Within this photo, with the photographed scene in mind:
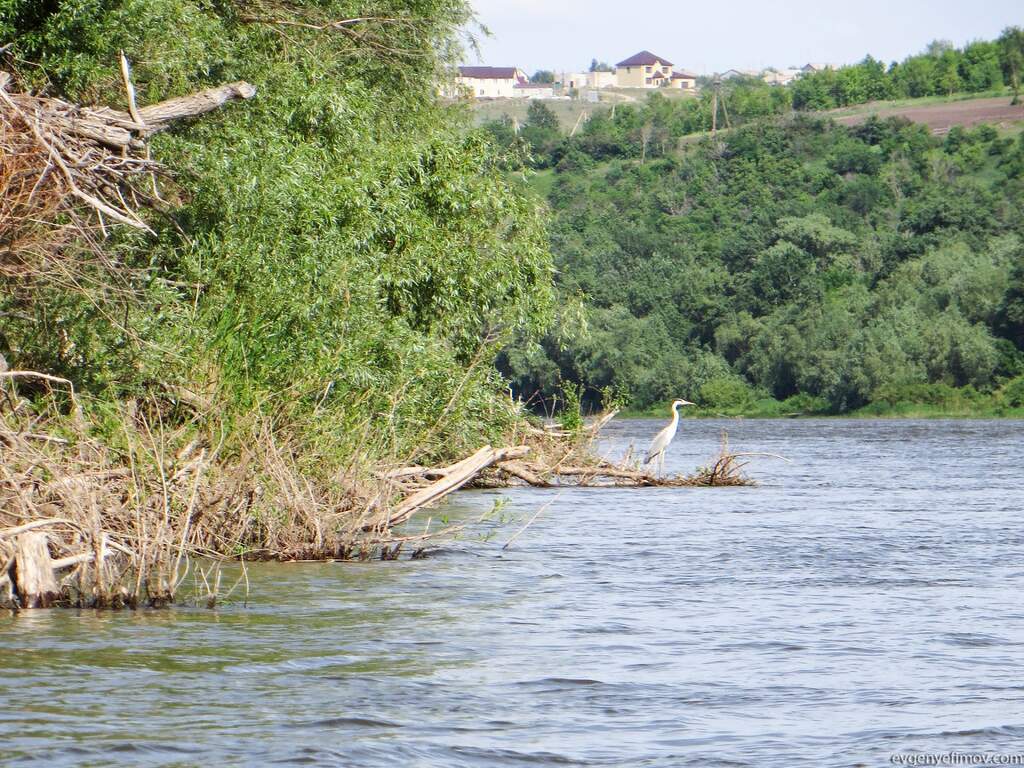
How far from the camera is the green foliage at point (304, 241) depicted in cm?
1484

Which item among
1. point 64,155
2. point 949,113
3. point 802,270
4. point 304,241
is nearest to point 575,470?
point 304,241

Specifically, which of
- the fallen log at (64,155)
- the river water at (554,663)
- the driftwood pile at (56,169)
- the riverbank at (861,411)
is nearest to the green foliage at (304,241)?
the driftwood pile at (56,169)

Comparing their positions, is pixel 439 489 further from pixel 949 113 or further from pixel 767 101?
pixel 767 101

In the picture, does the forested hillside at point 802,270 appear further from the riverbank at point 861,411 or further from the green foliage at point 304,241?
the green foliage at point 304,241

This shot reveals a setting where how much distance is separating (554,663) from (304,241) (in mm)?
8098

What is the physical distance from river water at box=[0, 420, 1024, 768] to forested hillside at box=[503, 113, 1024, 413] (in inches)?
1625

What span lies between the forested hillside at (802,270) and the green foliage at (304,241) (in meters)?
33.0

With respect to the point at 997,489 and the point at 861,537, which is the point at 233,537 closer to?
the point at 861,537

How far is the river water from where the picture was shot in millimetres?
8602

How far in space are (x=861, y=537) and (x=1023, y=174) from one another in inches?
3784

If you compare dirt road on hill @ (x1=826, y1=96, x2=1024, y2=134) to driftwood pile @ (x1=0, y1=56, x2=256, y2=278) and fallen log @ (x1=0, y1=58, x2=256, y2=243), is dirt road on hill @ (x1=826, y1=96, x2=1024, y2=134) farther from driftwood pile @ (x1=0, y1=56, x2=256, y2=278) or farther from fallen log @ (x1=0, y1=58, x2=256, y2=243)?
driftwood pile @ (x1=0, y1=56, x2=256, y2=278)

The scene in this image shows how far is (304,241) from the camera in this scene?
17.7 m

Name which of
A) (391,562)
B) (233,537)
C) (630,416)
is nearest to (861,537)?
(391,562)

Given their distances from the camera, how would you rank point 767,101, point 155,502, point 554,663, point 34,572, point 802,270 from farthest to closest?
point 767,101
point 802,270
point 155,502
point 34,572
point 554,663
